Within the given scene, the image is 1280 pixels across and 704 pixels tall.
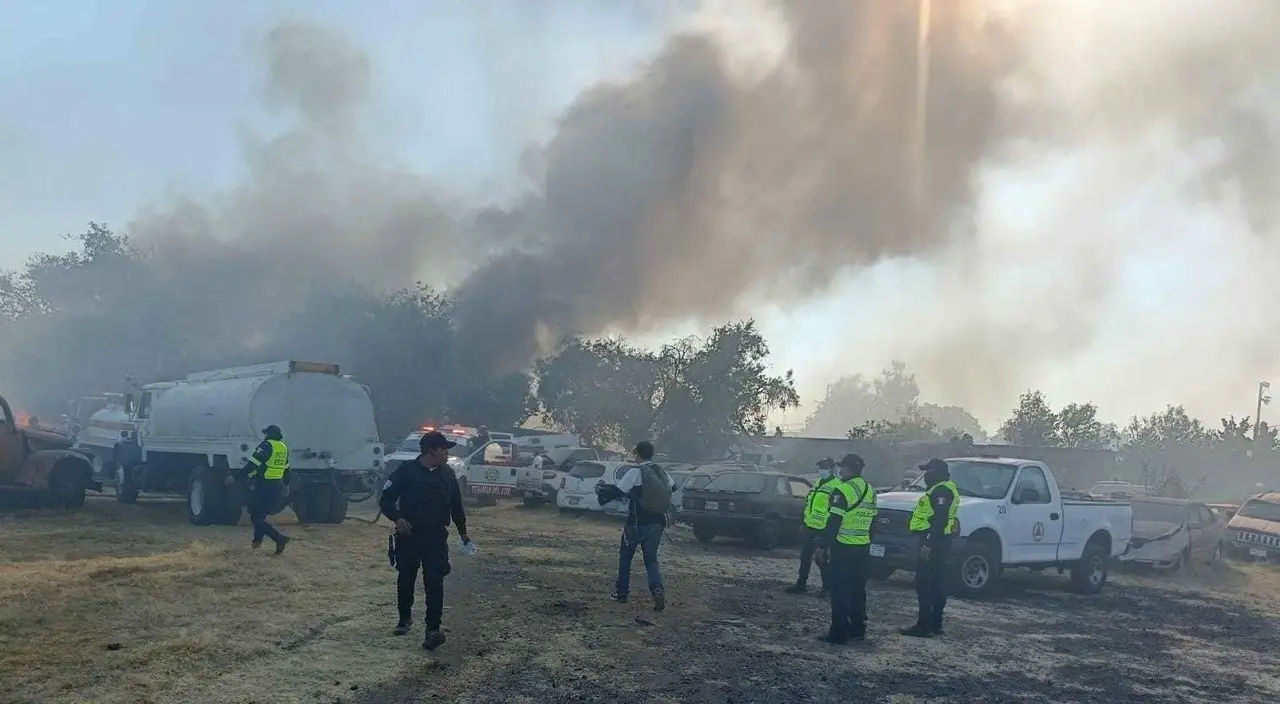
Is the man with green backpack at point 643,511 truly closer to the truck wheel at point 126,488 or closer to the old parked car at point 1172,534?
the old parked car at point 1172,534

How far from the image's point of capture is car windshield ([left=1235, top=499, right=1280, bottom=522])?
2148cm

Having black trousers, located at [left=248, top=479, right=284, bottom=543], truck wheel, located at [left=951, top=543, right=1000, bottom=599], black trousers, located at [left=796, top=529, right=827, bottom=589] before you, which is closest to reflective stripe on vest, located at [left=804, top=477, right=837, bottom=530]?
black trousers, located at [left=796, top=529, right=827, bottom=589]

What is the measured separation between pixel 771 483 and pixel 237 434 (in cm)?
953

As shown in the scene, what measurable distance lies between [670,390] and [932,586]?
32.0 metres

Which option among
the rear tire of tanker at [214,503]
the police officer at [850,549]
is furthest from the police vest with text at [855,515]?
the rear tire of tanker at [214,503]

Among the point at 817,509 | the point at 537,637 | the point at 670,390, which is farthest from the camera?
the point at 670,390

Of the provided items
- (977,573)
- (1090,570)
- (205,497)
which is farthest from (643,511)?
(205,497)

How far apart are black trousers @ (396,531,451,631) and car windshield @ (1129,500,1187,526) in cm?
1533

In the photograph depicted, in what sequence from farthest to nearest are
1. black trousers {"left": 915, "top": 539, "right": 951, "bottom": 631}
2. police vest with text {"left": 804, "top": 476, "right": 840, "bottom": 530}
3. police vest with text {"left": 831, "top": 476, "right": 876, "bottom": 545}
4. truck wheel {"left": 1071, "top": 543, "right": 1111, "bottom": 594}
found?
truck wheel {"left": 1071, "top": 543, "right": 1111, "bottom": 594}, police vest with text {"left": 804, "top": 476, "right": 840, "bottom": 530}, black trousers {"left": 915, "top": 539, "right": 951, "bottom": 631}, police vest with text {"left": 831, "top": 476, "right": 876, "bottom": 545}

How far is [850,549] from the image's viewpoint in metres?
9.77

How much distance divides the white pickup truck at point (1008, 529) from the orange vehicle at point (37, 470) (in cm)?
1381

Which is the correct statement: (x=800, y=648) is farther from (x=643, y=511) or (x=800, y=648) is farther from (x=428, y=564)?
(x=428, y=564)

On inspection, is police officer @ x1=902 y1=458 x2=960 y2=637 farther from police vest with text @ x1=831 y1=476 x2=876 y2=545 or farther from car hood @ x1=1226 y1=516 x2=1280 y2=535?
car hood @ x1=1226 y1=516 x2=1280 y2=535

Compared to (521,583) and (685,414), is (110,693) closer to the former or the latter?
(521,583)
